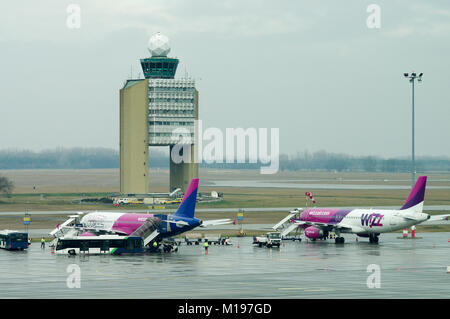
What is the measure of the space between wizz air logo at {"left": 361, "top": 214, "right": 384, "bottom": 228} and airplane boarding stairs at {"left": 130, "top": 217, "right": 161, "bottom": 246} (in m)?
26.4

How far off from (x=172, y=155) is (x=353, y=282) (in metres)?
128

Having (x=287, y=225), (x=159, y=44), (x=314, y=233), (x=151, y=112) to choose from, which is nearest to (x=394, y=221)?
(x=314, y=233)

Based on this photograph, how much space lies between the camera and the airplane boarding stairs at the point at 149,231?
3408 inches

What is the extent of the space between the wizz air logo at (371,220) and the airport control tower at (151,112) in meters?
82.4

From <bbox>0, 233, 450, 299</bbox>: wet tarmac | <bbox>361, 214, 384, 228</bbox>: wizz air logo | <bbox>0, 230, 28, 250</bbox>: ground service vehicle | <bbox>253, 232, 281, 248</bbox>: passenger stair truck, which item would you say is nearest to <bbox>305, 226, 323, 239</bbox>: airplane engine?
<bbox>361, 214, 384, 228</bbox>: wizz air logo

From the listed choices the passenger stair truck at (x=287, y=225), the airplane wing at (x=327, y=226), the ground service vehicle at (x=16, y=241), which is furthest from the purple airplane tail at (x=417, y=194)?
the ground service vehicle at (x=16, y=241)

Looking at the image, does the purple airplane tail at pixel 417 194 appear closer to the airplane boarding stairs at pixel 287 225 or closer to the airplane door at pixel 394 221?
the airplane door at pixel 394 221

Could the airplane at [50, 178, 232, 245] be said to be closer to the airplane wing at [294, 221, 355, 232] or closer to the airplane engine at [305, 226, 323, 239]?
the airplane engine at [305, 226, 323, 239]

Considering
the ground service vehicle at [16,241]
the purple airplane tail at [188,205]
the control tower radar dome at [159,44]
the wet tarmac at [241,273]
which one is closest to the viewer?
the wet tarmac at [241,273]

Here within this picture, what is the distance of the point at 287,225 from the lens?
367ft

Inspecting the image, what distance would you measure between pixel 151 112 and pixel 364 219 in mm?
84086

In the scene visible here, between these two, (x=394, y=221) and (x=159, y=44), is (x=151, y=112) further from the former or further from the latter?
(x=394, y=221)

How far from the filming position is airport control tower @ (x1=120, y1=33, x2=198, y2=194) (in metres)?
174

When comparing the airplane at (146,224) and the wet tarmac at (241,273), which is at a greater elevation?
the airplane at (146,224)
